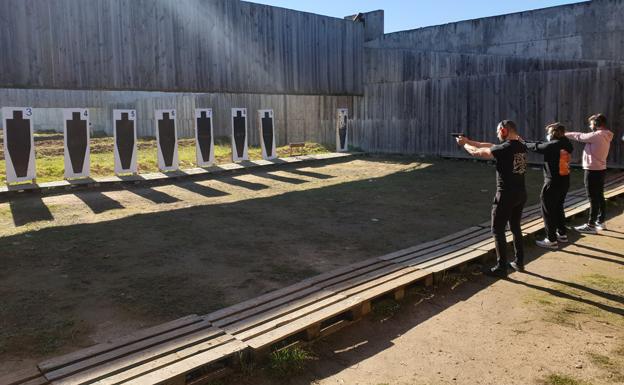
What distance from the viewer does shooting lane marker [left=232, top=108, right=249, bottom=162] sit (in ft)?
59.5

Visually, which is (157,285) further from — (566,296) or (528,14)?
(528,14)

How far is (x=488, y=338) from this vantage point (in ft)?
14.8

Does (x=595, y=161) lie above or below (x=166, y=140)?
below

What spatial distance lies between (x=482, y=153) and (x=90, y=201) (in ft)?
30.1

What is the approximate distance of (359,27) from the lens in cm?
2148

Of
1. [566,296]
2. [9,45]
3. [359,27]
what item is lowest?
→ [566,296]

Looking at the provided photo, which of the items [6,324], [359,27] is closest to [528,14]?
[359,27]

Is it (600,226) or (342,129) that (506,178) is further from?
(342,129)

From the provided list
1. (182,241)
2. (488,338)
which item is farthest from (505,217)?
(182,241)

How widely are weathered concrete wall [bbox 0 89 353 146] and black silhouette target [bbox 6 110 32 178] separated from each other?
1379 centimetres

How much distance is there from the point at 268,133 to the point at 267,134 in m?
0.06

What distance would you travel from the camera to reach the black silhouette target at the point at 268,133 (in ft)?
63.1

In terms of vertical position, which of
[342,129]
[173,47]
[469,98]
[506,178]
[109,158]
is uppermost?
[173,47]

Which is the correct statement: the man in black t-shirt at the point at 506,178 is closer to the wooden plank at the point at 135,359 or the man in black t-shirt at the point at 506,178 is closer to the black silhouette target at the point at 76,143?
the wooden plank at the point at 135,359
